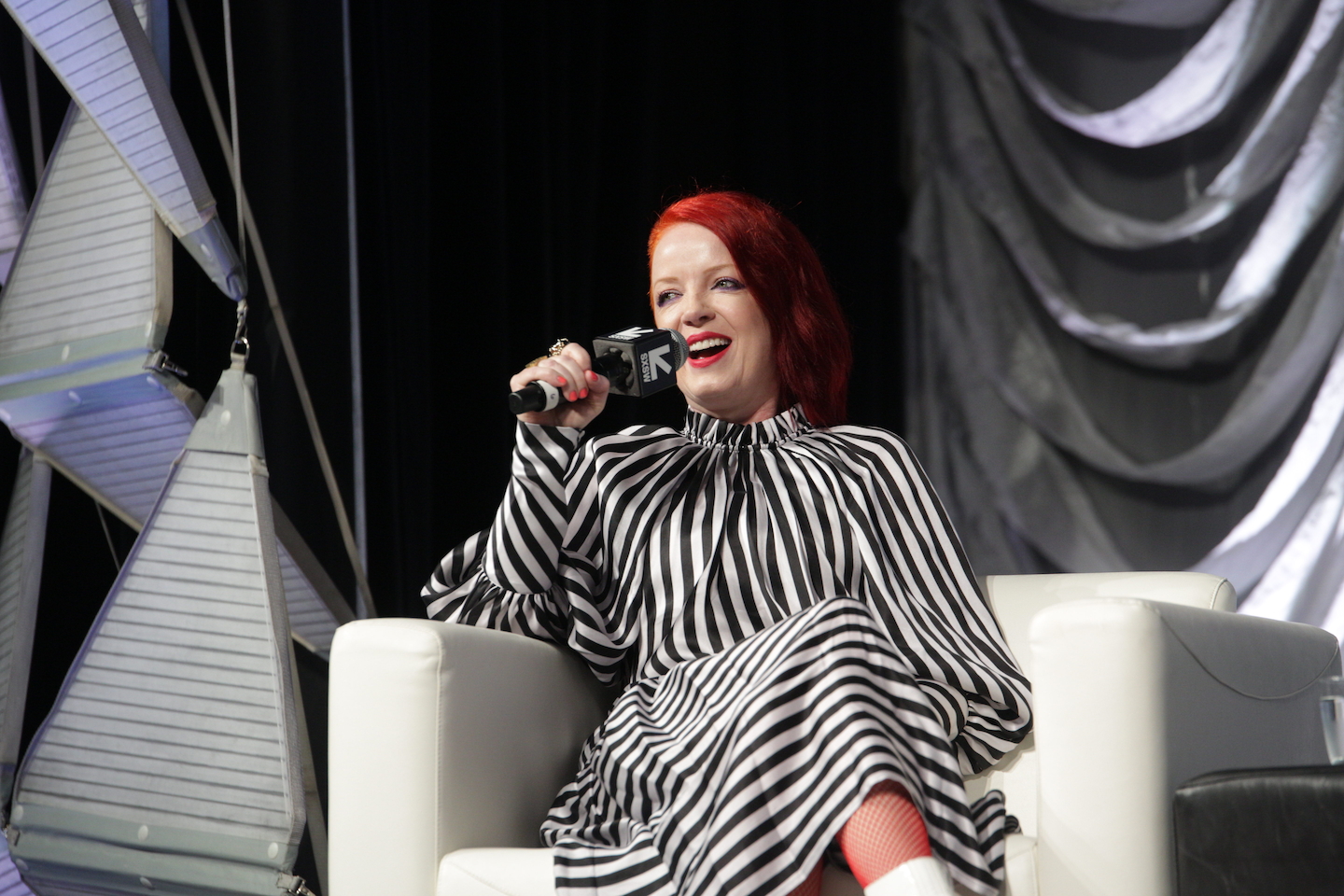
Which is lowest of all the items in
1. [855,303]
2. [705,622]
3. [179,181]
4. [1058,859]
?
[1058,859]

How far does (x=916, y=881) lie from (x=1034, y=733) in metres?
0.29

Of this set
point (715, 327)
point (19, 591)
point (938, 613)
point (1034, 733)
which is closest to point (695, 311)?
point (715, 327)

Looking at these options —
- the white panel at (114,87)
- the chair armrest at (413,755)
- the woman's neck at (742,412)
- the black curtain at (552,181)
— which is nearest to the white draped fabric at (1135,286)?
the black curtain at (552,181)

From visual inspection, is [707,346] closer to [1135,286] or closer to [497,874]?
[497,874]

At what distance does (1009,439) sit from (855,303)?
19.6 inches

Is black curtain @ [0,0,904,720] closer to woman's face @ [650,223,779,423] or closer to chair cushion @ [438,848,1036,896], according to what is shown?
woman's face @ [650,223,779,423]

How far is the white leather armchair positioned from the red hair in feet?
1.27

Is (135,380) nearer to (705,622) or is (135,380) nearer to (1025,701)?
(705,622)

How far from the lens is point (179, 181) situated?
4.71 feet

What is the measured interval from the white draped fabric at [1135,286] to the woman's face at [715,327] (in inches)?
54.1

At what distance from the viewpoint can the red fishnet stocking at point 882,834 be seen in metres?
0.93

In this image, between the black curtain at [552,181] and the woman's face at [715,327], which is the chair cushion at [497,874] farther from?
the black curtain at [552,181]

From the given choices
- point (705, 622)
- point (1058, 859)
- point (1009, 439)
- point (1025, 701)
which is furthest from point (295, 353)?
point (1009, 439)

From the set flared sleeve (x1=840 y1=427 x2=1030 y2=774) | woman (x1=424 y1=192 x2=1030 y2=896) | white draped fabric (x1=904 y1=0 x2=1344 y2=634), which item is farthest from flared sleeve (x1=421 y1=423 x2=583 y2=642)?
white draped fabric (x1=904 y1=0 x2=1344 y2=634)
